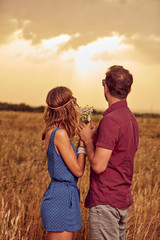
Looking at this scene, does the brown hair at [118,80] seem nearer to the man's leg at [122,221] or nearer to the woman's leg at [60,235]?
the man's leg at [122,221]

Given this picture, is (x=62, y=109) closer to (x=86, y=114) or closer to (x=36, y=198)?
(x=86, y=114)

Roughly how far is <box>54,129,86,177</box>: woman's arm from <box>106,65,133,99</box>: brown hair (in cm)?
49

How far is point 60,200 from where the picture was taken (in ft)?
7.20

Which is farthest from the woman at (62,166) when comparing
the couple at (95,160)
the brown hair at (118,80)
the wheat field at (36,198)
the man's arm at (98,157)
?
the brown hair at (118,80)

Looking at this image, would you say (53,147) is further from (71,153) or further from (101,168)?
(101,168)

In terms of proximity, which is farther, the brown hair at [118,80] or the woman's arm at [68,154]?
the woman's arm at [68,154]

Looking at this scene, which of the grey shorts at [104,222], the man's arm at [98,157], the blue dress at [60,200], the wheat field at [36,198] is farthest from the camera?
the wheat field at [36,198]

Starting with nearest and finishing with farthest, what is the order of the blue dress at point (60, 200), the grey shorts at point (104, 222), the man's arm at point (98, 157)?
the man's arm at point (98, 157), the grey shorts at point (104, 222), the blue dress at point (60, 200)

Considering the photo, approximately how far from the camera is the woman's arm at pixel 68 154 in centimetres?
218

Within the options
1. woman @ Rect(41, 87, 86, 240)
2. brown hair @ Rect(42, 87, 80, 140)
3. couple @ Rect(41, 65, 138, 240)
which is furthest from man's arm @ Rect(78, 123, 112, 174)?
brown hair @ Rect(42, 87, 80, 140)

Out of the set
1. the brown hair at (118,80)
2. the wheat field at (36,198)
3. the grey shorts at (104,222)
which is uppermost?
the brown hair at (118,80)

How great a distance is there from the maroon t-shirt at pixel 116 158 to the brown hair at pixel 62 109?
271 mm

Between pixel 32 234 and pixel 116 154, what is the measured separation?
167 centimetres

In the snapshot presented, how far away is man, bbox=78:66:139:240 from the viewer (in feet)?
6.59
